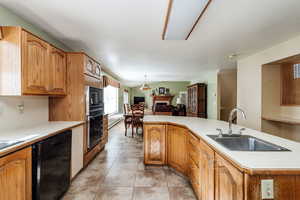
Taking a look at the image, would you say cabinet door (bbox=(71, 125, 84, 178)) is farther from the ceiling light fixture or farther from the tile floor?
the ceiling light fixture

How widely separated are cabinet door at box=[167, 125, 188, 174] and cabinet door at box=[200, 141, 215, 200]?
0.69 m

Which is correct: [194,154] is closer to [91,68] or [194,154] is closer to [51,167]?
[51,167]

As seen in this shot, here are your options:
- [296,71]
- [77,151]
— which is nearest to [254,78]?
[296,71]

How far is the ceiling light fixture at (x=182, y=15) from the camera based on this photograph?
56.1 inches

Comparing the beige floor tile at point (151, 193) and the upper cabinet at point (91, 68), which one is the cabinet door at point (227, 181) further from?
the upper cabinet at point (91, 68)

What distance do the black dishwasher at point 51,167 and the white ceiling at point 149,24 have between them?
4.98 ft

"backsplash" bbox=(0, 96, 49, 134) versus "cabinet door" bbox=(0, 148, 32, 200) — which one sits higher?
"backsplash" bbox=(0, 96, 49, 134)

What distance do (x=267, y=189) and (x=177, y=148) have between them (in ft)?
5.40

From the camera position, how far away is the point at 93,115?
294cm

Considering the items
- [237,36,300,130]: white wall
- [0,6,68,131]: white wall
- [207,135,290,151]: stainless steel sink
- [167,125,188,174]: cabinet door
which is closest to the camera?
[207,135,290,151]: stainless steel sink

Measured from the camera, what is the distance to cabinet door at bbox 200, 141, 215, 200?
A: 1.40 metres

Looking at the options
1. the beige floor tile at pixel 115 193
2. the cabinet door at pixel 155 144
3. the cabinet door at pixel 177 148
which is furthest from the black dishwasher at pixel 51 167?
the cabinet door at pixel 177 148

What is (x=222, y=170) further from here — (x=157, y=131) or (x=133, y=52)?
(x=133, y=52)

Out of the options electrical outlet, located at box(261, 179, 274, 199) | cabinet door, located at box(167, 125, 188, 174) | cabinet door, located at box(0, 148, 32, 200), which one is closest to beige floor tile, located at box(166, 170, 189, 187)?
cabinet door, located at box(167, 125, 188, 174)
